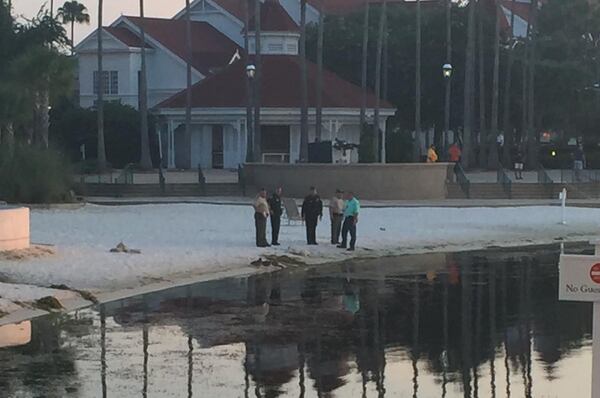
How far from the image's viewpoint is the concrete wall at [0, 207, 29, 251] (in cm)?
2652

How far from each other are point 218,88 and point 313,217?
39075 millimetres

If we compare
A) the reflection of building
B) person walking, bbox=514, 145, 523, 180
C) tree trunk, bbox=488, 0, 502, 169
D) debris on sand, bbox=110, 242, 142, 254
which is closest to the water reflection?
the reflection of building

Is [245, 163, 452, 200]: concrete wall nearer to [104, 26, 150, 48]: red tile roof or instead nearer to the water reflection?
the water reflection

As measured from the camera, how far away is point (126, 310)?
20188 millimetres

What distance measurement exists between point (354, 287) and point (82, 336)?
761 cm

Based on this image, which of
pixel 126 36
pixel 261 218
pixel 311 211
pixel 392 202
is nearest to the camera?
pixel 261 218

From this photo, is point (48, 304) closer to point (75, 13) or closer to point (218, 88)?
point (218, 88)

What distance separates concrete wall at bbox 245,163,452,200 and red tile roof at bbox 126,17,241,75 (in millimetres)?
28610

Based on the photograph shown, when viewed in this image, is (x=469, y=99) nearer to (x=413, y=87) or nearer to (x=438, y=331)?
(x=413, y=87)

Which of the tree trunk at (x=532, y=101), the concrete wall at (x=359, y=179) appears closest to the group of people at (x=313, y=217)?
the concrete wall at (x=359, y=179)

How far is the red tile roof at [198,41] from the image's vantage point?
253 ft

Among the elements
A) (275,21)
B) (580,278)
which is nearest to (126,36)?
(275,21)

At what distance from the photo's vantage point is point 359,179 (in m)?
47.6

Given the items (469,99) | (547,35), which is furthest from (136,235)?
(547,35)
